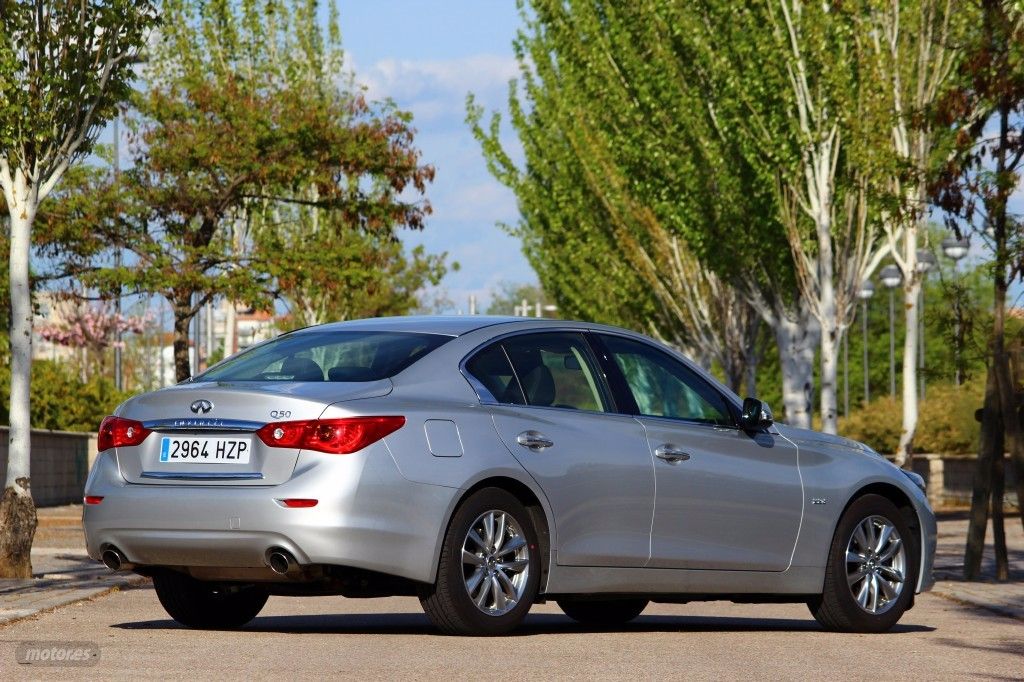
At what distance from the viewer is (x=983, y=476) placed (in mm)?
16453

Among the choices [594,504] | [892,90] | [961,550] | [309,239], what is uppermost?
[892,90]

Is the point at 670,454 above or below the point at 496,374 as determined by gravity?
below

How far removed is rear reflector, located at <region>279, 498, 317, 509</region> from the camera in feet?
29.0

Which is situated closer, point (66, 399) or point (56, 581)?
point (56, 581)

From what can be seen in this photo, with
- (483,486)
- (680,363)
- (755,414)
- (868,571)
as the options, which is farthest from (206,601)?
(868,571)

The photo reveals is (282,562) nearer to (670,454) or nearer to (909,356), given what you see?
(670,454)

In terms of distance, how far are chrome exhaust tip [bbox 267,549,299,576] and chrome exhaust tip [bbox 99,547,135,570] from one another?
0.89m

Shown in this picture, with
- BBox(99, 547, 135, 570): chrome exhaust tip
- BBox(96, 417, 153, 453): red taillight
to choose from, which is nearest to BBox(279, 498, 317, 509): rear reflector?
BBox(96, 417, 153, 453): red taillight

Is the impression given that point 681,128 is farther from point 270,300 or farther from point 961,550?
point 961,550

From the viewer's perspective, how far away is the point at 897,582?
37.2ft


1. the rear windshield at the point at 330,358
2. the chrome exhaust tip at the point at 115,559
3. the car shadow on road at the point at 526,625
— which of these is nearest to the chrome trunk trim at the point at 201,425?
the rear windshield at the point at 330,358

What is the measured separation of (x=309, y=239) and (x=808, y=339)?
994cm

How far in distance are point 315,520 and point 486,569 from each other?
956 mm

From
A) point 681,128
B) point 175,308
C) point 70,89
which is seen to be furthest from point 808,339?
point 70,89
